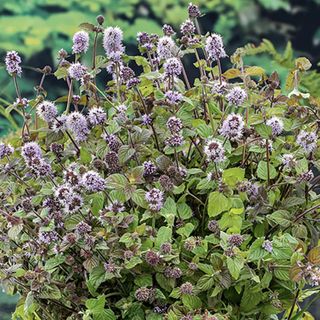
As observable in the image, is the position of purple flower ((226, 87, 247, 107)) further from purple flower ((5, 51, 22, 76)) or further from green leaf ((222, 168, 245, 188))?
purple flower ((5, 51, 22, 76))

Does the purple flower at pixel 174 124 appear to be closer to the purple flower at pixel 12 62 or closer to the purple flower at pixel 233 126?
the purple flower at pixel 233 126

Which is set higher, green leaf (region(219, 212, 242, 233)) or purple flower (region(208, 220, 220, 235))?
green leaf (region(219, 212, 242, 233))

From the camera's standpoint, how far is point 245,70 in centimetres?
70

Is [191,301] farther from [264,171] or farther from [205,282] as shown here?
[264,171]

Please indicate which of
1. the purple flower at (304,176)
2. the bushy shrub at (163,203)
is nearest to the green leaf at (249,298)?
the bushy shrub at (163,203)

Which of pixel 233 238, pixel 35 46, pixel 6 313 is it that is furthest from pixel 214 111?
pixel 35 46

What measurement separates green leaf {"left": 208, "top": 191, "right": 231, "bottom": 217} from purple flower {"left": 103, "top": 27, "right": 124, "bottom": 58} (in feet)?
0.52

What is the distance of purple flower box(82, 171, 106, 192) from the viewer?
1.85 ft

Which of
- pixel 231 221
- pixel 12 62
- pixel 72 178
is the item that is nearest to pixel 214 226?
pixel 231 221

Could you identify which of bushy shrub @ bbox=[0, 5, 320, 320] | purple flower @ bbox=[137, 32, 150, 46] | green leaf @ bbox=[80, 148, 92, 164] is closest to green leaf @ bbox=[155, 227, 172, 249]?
bushy shrub @ bbox=[0, 5, 320, 320]

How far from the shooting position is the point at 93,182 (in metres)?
0.56

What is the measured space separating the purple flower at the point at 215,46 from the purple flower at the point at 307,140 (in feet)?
0.35

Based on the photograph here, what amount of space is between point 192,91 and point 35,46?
78.8 inches

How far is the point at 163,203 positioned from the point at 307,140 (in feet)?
0.43
